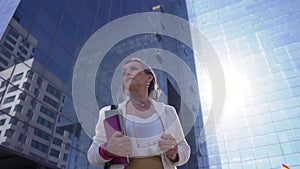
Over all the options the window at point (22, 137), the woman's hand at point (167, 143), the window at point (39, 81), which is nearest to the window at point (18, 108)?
the window at point (22, 137)

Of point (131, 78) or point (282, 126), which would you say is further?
point (282, 126)

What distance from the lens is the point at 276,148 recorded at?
1446 inches

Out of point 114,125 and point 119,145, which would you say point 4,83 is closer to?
point 114,125

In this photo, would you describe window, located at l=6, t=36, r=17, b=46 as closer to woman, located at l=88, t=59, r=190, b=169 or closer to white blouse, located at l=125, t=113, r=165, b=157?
woman, located at l=88, t=59, r=190, b=169

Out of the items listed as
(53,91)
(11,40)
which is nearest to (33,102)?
(53,91)

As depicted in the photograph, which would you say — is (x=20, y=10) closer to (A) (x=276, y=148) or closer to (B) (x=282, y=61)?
(A) (x=276, y=148)

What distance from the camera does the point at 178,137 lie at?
1.59 metres

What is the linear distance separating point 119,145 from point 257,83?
1846 inches

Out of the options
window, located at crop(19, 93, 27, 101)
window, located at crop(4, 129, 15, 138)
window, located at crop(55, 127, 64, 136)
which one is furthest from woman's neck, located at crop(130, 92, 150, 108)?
window, located at crop(55, 127, 64, 136)

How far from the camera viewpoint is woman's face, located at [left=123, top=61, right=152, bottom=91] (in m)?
1.55

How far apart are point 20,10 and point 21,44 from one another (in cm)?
205

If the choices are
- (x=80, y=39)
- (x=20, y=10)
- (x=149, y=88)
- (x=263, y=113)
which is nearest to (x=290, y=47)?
(x=263, y=113)

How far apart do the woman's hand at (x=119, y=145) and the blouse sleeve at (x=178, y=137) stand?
0.86 ft

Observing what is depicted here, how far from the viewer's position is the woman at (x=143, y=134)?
1308 mm
